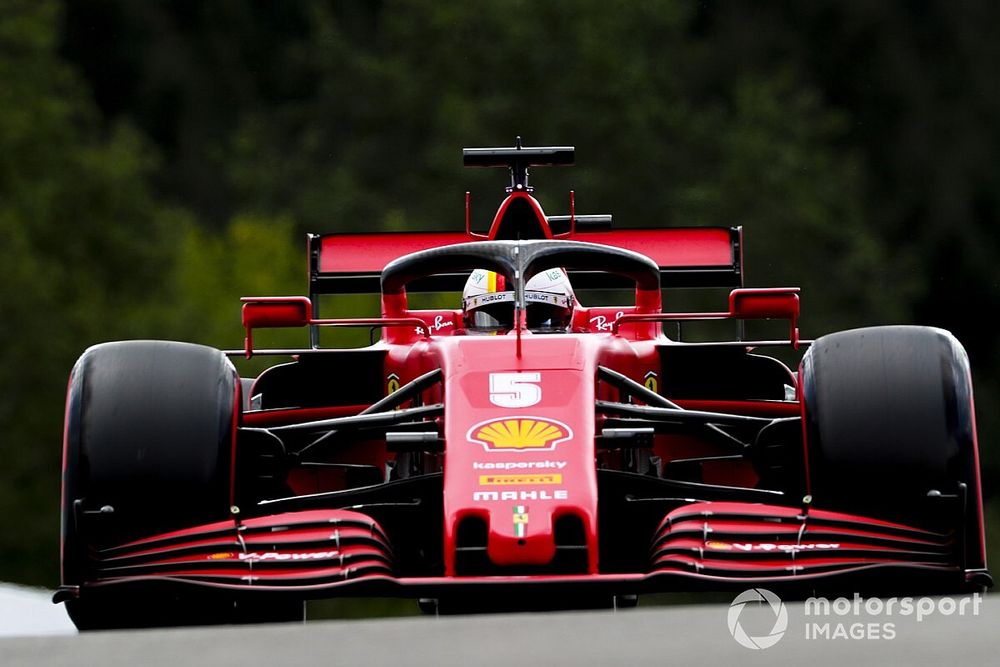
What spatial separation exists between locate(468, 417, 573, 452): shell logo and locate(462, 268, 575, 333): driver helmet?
1.58 m

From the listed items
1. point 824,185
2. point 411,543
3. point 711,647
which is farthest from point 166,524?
point 824,185

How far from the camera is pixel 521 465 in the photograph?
17.9 ft

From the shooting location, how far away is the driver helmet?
7.27 m

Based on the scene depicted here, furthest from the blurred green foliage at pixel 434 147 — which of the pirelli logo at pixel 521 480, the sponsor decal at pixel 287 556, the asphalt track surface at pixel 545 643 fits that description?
the asphalt track surface at pixel 545 643

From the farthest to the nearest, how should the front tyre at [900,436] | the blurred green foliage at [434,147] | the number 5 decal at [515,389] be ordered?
the blurred green foliage at [434,147] < the number 5 decal at [515,389] < the front tyre at [900,436]

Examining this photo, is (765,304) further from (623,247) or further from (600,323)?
(623,247)

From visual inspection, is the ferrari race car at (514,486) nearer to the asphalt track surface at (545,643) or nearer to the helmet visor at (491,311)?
the helmet visor at (491,311)

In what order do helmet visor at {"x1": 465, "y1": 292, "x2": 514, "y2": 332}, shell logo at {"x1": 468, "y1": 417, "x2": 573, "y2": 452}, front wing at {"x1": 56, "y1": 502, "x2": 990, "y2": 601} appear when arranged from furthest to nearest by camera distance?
1. helmet visor at {"x1": 465, "y1": 292, "x2": 514, "y2": 332}
2. shell logo at {"x1": 468, "y1": 417, "x2": 573, "y2": 452}
3. front wing at {"x1": 56, "y1": 502, "x2": 990, "y2": 601}

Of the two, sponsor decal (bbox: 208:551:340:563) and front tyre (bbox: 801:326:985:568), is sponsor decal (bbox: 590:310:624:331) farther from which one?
sponsor decal (bbox: 208:551:340:563)

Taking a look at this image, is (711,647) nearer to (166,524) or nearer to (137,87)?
(166,524)

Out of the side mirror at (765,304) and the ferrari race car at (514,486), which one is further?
the side mirror at (765,304)

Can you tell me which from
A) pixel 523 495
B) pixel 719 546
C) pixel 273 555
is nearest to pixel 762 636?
pixel 719 546

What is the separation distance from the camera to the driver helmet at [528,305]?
7.27 metres

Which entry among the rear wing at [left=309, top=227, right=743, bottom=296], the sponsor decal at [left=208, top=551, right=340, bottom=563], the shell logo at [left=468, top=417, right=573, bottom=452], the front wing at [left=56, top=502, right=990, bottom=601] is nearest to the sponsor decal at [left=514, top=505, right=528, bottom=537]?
the front wing at [left=56, top=502, right=990, bottom=601]
